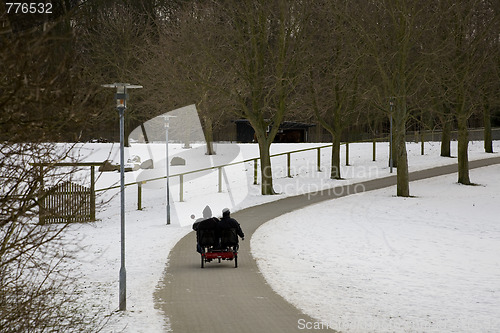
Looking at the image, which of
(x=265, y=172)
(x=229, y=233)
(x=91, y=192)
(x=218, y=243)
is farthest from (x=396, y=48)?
(x=91, y=192)

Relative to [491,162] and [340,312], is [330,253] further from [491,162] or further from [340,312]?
[491,162]

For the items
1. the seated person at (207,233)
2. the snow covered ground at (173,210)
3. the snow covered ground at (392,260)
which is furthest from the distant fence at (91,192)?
Answer: the snow covered ground at (392,260)

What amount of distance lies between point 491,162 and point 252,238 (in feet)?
79.7

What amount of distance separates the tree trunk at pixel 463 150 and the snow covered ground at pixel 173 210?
1.04 metres

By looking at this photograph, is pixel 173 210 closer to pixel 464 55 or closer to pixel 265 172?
pixel 265 172

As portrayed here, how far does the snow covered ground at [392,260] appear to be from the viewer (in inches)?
501

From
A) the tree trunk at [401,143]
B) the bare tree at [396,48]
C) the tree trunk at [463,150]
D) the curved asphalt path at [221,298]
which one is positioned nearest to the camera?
the curved asphalt path at [221,298]

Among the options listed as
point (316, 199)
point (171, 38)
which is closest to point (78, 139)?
point (316, 199)

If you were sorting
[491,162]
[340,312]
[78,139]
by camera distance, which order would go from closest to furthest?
1. [78,139]
2. [340,312]
3. [491,162]

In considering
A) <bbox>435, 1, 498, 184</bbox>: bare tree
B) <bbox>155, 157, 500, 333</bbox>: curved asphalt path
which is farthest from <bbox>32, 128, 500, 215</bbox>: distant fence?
<bbox>435, 1, 498, 184</bbox>: bare tree

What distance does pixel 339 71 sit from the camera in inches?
1298

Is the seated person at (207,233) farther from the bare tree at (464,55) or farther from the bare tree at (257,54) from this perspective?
the bare tree at (464,55)

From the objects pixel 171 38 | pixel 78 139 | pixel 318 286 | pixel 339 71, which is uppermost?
pixel 171 38

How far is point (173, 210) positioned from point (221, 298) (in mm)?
16143
